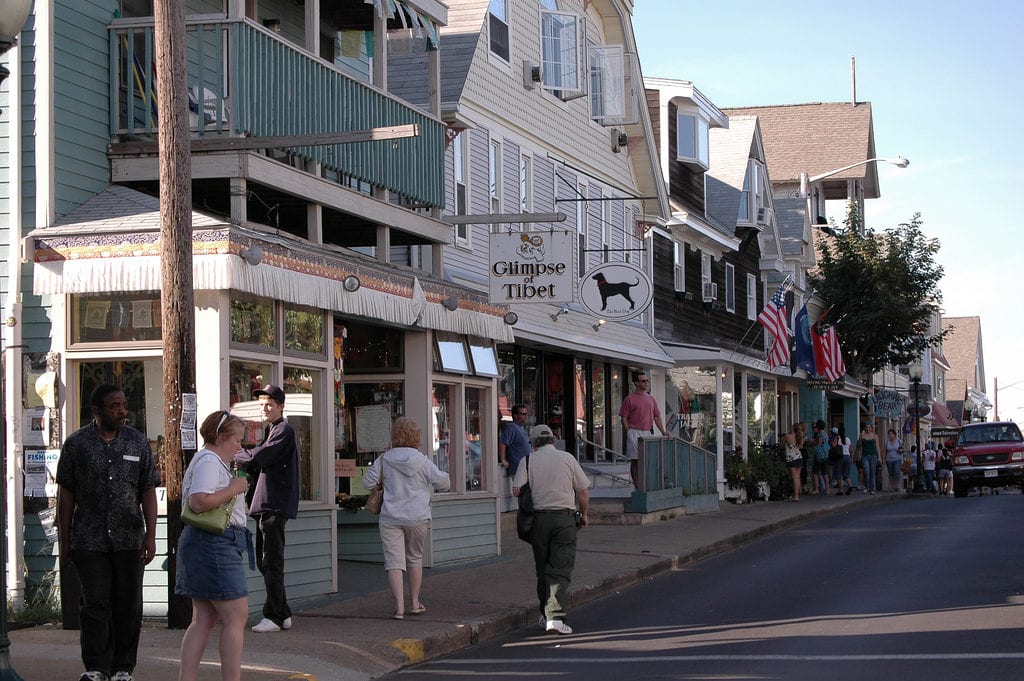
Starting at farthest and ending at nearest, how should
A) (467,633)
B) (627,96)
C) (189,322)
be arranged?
1. (627,96)
2. (467,633)
3. (189,322)

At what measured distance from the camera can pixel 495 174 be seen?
22188 millimetres

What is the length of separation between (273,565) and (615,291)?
11255 mm

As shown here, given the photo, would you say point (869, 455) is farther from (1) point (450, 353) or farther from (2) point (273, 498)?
(2) point (273, 498)

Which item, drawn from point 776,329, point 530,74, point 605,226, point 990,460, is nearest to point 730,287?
point 776,329

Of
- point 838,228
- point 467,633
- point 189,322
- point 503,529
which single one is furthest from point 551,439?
point 838,228

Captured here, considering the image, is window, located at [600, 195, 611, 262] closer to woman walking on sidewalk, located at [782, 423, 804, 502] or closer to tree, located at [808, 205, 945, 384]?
woman walking on sidewalk, located at [782, 423, 804, 502]

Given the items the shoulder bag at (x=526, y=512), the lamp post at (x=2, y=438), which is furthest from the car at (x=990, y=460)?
the lamp post at (x=2, y=438)

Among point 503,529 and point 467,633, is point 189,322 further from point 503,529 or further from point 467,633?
point 503,529

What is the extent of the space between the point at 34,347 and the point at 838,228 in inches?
1408

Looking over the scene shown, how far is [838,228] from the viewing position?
44312 millimetres

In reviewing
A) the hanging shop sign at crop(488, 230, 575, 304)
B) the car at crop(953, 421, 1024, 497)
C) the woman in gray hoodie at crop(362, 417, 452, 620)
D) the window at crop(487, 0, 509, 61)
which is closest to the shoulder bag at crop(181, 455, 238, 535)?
the woman in gray hoodie at crop(362, 417, 452, 620)

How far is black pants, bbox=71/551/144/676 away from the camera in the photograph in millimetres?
8406

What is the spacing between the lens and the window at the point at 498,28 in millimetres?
22188

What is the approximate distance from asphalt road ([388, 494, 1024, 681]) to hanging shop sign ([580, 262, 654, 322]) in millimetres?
4294
